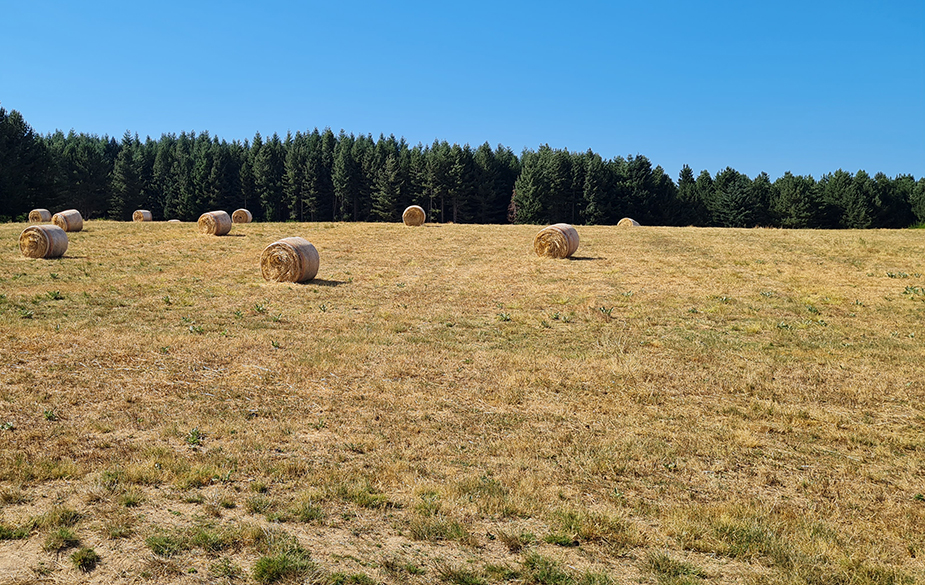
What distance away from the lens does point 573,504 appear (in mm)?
6344

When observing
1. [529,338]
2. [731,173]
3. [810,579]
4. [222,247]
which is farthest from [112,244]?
[731,173]

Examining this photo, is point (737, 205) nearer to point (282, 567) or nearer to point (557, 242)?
point (557, 242)

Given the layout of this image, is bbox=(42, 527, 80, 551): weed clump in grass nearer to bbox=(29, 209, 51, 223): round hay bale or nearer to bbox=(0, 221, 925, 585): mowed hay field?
bbox=(0, 221, 925, 585): mowed hay field

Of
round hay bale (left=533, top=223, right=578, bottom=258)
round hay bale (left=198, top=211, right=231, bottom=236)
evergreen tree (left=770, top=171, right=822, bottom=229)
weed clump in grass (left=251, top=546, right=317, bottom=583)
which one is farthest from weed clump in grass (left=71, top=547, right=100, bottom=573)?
evergreen tree (left=770, top=171, right=822, bottom=229)

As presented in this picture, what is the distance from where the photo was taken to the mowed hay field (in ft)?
17.5

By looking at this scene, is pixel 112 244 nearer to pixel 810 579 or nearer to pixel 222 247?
pixel 222 247

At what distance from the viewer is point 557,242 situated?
29844mm

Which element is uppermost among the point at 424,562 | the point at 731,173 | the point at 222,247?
the point at 731,173

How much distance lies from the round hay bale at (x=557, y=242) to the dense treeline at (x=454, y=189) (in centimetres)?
5651

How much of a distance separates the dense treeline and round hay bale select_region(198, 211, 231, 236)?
43191 millimetres

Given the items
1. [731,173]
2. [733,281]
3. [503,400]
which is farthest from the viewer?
[731,173]

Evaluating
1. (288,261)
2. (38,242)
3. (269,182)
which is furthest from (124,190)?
(288,261)

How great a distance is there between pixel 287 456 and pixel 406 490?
1804mm

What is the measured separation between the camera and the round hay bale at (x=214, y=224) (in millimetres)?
40938
